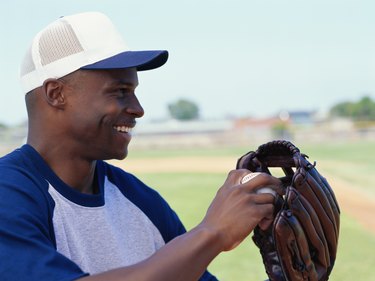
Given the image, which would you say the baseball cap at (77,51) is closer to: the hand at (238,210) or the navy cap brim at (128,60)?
the navy cap brim at (128,60)

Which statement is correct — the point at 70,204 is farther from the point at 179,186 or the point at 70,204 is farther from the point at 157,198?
the point at 179,186

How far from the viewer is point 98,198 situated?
1.68 m

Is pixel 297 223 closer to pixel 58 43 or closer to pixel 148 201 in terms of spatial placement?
pixel 148 201

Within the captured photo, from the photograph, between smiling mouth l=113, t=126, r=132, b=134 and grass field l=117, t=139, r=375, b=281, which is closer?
smiling mouth l=113, t=126, r=132, b=134

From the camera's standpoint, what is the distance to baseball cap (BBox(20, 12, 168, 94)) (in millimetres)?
1577

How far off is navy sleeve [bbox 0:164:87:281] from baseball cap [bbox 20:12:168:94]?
32cm

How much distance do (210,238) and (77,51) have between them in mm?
606

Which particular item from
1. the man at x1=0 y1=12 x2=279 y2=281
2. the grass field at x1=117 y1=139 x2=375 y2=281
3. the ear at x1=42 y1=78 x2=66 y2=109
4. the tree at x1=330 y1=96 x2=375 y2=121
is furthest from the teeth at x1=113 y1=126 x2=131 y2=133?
the tree at x1=330 y1=96 x2=375 y2=121

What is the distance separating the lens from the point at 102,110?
159 cm

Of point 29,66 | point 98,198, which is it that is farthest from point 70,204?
point 29,66

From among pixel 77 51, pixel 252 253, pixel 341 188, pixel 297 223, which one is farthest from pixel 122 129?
pixel 341 188

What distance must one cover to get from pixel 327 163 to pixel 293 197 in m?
20.1

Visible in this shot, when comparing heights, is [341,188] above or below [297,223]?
below

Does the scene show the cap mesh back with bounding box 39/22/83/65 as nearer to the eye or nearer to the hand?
the eye
